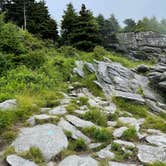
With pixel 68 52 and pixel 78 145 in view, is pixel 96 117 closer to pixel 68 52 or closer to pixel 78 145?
pixel 78 145

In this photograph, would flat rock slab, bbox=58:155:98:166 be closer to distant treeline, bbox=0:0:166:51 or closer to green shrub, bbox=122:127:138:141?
green shrub, bbox=122:127:138:141

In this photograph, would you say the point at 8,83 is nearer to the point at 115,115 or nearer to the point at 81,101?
the point at 81,101

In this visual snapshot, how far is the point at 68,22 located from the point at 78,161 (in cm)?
2013

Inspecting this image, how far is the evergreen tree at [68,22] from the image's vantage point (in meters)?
24.9

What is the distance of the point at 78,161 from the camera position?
21.4 ft

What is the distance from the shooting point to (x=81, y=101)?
10.4 meters

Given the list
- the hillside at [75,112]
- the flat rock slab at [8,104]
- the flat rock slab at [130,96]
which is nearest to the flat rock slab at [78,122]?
the hillside at [75,112]

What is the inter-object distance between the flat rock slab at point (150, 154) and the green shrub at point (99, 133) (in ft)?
2.38

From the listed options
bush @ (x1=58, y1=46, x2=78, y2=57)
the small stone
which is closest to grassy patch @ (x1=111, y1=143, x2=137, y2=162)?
the small stone

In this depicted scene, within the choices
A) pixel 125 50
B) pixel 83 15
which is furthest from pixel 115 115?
pixel 125 50

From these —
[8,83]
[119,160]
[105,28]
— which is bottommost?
[119,160]

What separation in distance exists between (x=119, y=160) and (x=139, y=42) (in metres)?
22.8

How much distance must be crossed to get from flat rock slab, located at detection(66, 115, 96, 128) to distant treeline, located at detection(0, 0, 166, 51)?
48.4 ft

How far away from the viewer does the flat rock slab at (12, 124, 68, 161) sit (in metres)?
6.75
